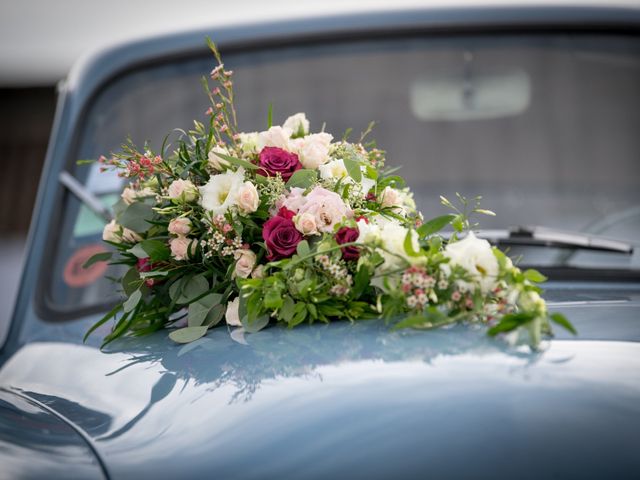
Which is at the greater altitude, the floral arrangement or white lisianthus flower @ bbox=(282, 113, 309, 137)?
white lisianthus flower @ bbox=(282, 113, 309, 137)

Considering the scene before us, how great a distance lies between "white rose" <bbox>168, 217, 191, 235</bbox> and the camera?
1859 mm

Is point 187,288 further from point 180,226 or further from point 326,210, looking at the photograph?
point 326,210

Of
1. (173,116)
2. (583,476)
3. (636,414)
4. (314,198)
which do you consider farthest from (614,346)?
(173,116)

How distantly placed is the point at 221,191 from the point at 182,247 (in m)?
0.14

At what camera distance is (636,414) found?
127 centimetres

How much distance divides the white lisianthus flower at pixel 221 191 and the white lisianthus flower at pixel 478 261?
1.53 feet

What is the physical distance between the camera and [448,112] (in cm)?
289

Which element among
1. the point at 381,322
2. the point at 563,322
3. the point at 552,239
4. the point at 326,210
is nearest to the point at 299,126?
the point at 326,210

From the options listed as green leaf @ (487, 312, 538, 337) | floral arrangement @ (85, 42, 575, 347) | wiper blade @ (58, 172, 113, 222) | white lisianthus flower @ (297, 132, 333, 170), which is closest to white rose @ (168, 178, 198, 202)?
floral arrangement @ (85, 42, 575, 347)

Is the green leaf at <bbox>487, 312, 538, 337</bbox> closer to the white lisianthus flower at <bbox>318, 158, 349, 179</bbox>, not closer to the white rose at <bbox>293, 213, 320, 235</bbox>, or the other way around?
the white rose at <bbox>293, 213, 320, 235</bbox>

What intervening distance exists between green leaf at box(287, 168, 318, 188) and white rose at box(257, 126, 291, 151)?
0.11m

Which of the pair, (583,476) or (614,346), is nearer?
(583,476)

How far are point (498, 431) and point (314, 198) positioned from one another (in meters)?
0.69

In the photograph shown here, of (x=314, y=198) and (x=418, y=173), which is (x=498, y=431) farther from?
(x=418, y=173)
